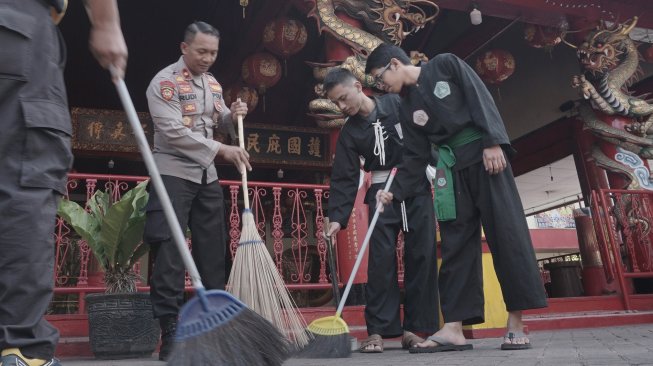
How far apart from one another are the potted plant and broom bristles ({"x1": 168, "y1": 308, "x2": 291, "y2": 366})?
70.4 inches

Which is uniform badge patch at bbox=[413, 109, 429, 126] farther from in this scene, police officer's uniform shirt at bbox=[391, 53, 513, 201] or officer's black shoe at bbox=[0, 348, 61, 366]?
officer's black shoe at bbox=[0, 348, 61, 366]

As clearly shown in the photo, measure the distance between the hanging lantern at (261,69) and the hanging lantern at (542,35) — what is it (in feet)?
10.9

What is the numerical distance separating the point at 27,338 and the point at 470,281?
2.06 metres

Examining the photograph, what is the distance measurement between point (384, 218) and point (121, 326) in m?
1.68

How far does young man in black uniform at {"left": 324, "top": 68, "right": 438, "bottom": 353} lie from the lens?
Answer: 3.25 metres

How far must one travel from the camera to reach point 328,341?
2.71 meters

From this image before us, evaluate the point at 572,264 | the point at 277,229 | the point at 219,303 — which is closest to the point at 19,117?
the point at 219,303

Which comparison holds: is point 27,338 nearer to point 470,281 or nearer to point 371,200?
point 470,281

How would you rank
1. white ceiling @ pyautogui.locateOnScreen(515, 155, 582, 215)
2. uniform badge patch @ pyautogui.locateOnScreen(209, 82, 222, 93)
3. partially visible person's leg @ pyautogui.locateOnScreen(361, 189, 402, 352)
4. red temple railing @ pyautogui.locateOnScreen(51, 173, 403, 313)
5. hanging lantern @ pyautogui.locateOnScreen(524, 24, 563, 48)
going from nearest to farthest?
uniform badge patch @ pyautogui.locateOnScreen(209, 82, 222, 93) < partially visible person's leg @ pyautogui.locateOnScreen(361, 189, 402, 352) < red temple railing @ pyautogui.locateOnScreen(51, 173, 403, 313) < hanging lantern @ pyautogui.locateOnScreen(524, 24, 563, 48) < white ceiling @ pyautogui.locateOnScreen(515, 155, 582, 215)

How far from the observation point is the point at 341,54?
5.67 m

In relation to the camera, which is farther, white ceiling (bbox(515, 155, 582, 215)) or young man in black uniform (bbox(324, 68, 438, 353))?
white ceiling (bbox(515, 155, 582, 215))

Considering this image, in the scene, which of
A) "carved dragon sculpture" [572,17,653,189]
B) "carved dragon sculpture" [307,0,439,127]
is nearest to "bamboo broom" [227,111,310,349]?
"carved dragon sculpture" [307,0,439,127]

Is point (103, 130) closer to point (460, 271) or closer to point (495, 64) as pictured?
point (495, 64)

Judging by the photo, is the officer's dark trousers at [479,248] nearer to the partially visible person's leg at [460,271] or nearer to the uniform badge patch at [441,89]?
the partially visible person's leg at [460,271]
